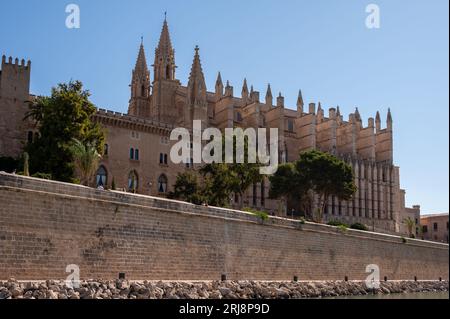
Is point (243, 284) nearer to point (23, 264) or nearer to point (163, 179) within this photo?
point (23, 264)

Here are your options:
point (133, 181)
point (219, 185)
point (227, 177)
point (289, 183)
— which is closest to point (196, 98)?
point (289, 183)

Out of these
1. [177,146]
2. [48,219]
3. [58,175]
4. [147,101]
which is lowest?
[48,219]

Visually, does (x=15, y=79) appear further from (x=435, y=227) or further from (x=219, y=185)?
(x=435, y=227)

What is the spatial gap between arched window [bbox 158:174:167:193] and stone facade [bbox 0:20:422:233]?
0.06 m

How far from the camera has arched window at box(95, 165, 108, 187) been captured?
1518 inches

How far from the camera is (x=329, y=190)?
47.0 metres

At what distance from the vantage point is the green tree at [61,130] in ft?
102

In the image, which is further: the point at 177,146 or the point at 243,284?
the point at 177,146

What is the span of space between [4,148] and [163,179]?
448 inches

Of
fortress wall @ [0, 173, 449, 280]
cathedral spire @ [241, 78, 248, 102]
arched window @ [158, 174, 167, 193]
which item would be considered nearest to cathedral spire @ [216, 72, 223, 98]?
cathedral spire @ [241, 78, 248, 102]

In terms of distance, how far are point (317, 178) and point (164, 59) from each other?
16.9m

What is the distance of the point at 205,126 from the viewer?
49.6 metres

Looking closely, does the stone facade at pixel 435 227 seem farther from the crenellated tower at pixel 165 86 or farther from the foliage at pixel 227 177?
the foliage at pixel 227 177
